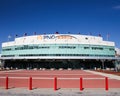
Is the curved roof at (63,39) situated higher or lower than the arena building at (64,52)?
higher

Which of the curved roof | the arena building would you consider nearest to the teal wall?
the arena building

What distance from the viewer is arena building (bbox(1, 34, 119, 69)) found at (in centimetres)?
9269

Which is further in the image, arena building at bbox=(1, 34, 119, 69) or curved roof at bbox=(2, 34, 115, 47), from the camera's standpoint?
curved roof at bbox=(2, 34, 115, 47)

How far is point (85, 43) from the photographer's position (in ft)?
312

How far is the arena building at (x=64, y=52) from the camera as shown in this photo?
92.7 metres

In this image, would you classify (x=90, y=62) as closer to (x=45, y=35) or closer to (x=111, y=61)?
(x=111, y=61)

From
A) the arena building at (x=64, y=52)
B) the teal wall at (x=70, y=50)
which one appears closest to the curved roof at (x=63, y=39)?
the arena building at (x=64, y=52)

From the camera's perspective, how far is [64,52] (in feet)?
303

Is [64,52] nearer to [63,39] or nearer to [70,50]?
[70,50]

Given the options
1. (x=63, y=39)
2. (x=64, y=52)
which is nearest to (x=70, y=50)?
(x=64, y=52)

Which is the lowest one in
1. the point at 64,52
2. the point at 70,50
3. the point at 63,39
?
the point at 64,52

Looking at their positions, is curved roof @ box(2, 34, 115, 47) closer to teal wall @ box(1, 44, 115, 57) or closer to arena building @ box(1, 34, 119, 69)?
arena building @ box(1, 34, 119, 69)

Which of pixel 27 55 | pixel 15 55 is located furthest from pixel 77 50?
pixel 15 55

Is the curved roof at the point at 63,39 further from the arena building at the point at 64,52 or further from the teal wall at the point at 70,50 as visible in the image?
the teal wall at the point at 70,50
